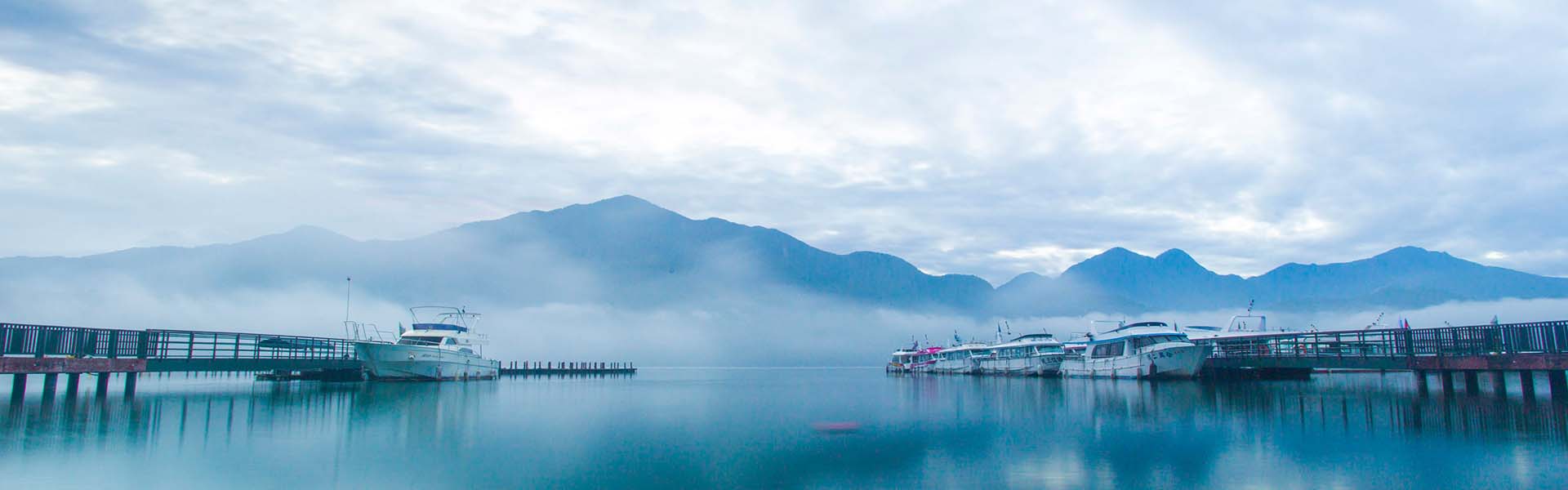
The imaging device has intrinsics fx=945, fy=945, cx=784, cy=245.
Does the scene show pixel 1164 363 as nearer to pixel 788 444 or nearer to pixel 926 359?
pixel 788 444

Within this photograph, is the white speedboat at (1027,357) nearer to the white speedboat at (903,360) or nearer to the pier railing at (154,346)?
the white speedboat at (903,360)

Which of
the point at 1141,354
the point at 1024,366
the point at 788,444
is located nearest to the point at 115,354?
the point at 788,444

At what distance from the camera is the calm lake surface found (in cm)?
1633

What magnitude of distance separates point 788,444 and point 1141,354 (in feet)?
135

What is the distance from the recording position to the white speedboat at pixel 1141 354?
55.6 metres

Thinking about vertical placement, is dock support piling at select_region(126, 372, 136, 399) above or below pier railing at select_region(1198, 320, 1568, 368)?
below

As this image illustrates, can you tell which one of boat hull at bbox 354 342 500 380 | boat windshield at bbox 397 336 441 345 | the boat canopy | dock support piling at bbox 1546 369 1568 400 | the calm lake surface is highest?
the boat canopy

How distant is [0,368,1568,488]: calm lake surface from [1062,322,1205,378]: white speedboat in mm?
→ 17023

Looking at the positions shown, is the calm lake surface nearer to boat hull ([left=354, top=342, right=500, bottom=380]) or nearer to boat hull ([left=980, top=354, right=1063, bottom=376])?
boat hull ([left=354, top=342, right=500, bottom=380])

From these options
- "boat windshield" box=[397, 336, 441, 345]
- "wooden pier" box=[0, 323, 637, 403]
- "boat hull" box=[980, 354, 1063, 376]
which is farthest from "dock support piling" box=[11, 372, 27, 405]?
"boat hull" box=[980, 354, 1063, 376]

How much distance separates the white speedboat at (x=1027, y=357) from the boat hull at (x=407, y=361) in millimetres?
44683

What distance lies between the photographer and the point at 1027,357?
80875 millimetres

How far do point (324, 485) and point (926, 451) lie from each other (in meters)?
12.0

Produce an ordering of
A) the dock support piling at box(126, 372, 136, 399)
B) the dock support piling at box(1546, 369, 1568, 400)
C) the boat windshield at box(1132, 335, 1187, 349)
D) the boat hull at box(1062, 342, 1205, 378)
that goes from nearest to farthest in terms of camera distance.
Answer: the dock support piling at box(1546, 369, 1568, 400)
the dock support piling at box(126, 372, 136, 399)
the boat hull at box(1062, 342, 1205, 378)
the boat windshield at box(1132, 335, 1187, 349)
